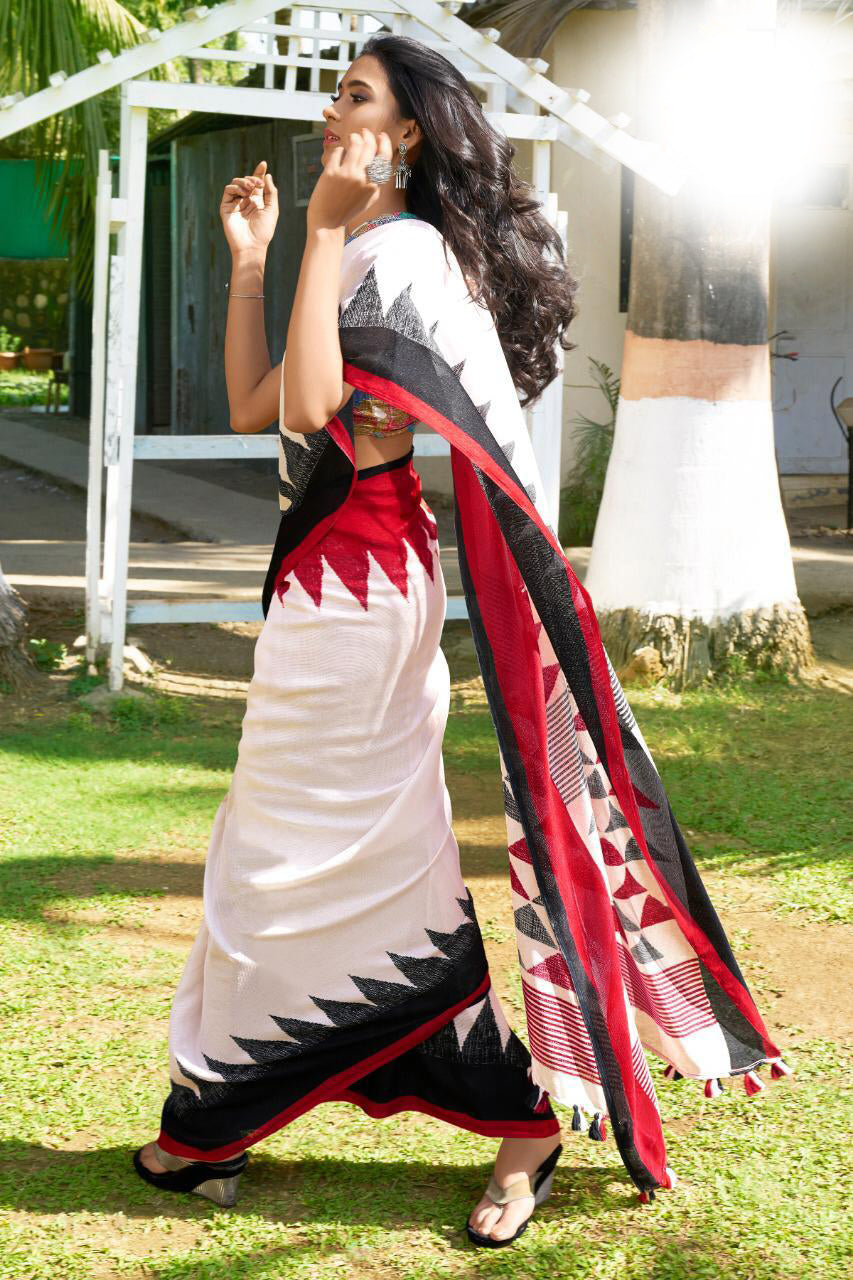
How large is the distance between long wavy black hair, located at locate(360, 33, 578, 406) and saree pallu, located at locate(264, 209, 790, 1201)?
54 mm

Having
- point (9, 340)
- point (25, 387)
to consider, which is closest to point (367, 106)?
point (25, 387)

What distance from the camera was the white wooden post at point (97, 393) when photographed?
18.5 ft

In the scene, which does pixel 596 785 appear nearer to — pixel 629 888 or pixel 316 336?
pixel 629 888

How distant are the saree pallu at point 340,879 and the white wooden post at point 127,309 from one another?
11.1 ft

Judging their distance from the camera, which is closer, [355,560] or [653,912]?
[355,560]

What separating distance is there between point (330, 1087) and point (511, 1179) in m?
0.34

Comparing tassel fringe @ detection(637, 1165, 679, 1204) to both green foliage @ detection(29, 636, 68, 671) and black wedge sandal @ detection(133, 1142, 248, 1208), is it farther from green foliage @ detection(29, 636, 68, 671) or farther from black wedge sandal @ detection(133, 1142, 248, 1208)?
green foliage @ detection(29, 636, 68, 671)

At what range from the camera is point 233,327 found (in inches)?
98.6

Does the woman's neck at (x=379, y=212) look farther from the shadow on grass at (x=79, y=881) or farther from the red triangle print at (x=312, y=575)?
the shadow on grass at (x=79, y=881)

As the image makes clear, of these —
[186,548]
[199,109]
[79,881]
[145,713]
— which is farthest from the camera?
[186,548]

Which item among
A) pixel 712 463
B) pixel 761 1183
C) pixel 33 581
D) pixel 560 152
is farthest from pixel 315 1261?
pixel 560 152

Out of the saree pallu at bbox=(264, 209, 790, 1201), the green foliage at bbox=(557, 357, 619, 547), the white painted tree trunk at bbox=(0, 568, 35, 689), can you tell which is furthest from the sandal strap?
the green foliage at bbox=(557, 357, 619, 547)

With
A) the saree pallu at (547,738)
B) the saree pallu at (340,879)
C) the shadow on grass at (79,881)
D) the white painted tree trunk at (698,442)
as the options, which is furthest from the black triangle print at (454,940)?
the white painted tree trunk at (698,442)

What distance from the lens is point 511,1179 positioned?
2.52 m
